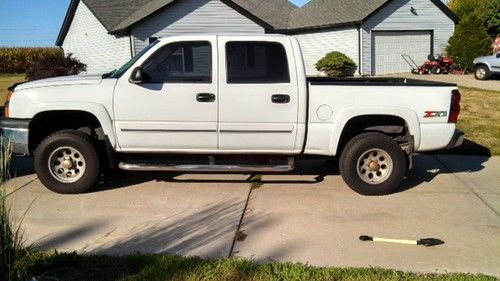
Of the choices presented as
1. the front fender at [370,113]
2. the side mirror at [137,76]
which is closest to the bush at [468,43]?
the front fender at [370,113]

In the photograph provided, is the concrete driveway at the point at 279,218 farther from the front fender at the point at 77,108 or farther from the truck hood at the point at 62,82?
the truck hood at the point at 62,82

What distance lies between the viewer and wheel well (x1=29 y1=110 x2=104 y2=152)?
613cm

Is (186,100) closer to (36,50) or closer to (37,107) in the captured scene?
(37,107)

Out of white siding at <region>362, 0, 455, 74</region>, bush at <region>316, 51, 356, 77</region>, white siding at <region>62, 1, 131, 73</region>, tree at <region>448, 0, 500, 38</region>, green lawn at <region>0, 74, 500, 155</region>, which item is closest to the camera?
green lawn at <region>0, 74, 500, 155</region>

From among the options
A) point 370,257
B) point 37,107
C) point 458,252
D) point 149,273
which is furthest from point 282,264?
point 37,107

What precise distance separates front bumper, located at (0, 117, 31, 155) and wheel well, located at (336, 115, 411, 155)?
3.80 meters

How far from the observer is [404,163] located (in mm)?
6102

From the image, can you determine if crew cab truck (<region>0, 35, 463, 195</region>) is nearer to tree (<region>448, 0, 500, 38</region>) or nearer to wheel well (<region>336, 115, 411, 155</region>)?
wheel well (<region>336, 115, 411, 155</region>)

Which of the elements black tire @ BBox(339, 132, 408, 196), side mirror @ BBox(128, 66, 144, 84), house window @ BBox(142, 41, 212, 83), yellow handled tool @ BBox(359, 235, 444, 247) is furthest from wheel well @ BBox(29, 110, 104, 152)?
yellow handled tool @ BBox(359, 235, 444, 247)

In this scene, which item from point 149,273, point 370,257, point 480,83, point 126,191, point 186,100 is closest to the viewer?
point 149,273

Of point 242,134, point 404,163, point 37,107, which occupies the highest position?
point 37,107

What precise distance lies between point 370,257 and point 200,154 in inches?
103

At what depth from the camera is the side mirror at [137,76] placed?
577 centimetres

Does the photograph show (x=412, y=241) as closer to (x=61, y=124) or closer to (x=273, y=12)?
(x=61, y=124)
